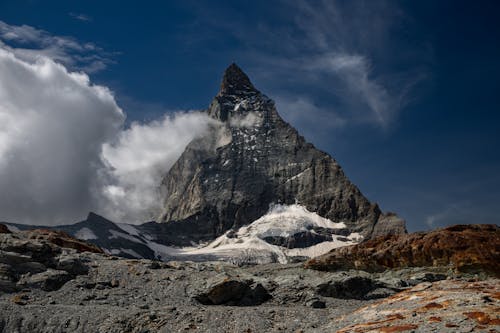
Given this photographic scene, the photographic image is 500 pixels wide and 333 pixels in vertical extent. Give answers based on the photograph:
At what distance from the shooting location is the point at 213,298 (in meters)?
38.5

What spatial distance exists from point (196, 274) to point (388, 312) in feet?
88.0

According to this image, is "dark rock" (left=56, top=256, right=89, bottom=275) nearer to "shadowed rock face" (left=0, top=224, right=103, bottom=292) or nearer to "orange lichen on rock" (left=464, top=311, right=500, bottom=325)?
"shadowed rock face" (left=0, top=224, right=103, bottom=292)

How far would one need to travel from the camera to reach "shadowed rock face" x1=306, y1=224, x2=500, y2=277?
164 feet

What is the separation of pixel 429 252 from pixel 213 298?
93.5 ft

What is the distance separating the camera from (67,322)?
3186 centimetres

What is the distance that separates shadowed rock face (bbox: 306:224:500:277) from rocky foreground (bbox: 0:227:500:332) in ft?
4.65

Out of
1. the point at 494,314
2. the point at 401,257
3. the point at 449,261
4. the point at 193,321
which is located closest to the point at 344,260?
the point at 401,257

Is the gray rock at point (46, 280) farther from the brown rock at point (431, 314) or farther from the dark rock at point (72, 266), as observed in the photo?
the brown rock at point (431, 314)

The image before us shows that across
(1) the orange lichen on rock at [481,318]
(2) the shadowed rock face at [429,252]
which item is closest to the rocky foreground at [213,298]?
(1) the orange lichen on rock at [481,318]

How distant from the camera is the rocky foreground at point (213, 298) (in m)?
21.1

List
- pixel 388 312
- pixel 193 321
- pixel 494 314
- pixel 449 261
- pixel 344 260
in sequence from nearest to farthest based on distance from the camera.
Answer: pixel 494 314
pixel 388 312
pixel 193 321
pixel 449 261
pixel 344 260

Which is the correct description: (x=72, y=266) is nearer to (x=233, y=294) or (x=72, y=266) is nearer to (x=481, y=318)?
(x=233, y=294)

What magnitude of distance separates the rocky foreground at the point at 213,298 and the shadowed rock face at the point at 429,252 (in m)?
1.42

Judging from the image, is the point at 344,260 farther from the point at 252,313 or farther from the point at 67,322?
the point at 67,322
